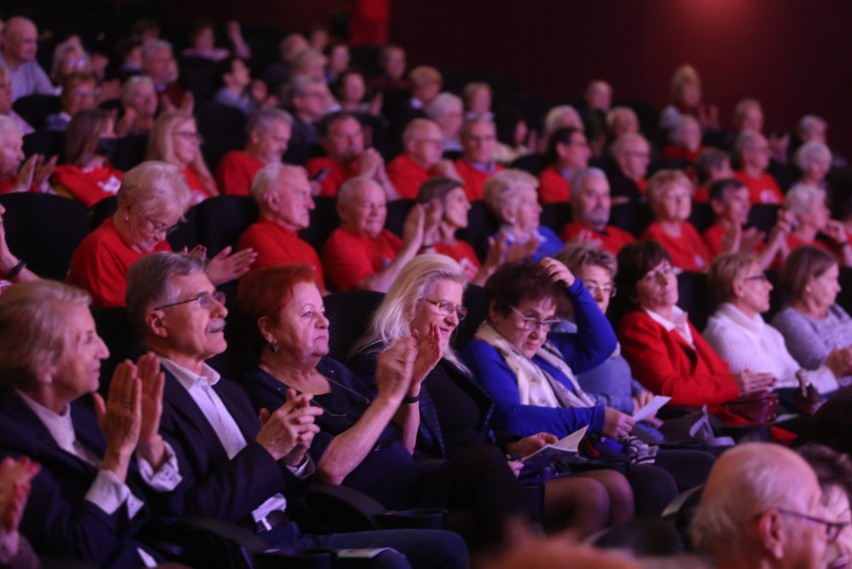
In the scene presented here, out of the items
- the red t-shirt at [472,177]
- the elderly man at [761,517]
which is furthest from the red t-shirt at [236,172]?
the elderly man at [761,517]

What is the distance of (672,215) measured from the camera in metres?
5.61

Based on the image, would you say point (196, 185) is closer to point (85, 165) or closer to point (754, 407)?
point (85, 165)

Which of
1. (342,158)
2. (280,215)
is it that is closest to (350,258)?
(280,215)

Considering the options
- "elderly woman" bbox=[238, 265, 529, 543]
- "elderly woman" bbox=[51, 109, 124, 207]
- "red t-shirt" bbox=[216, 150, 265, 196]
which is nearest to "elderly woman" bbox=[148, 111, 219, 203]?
"elderly woman" bbox=[51, 109, 124, 207]

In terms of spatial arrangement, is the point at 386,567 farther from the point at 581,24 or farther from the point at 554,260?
the point at 581,24

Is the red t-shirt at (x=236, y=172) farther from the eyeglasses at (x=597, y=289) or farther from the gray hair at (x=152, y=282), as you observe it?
the gray hair at (x=152, y=282)

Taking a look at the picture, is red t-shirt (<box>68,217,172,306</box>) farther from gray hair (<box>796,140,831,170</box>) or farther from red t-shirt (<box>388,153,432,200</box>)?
gray hair (<box>796,140,831,170</box>)

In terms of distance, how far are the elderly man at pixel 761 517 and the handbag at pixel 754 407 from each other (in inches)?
81.8

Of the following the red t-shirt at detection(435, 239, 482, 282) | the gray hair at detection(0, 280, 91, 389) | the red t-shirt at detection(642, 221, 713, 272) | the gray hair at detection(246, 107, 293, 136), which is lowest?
the red t-shirt at detection(642, 221, 713, 272)

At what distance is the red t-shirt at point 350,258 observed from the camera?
176 inches

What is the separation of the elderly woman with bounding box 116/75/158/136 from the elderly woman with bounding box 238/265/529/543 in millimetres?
3011

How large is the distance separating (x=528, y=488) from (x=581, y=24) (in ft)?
25.4

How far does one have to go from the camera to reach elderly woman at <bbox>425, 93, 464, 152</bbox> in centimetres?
702

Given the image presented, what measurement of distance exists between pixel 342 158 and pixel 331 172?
0.34 ft
